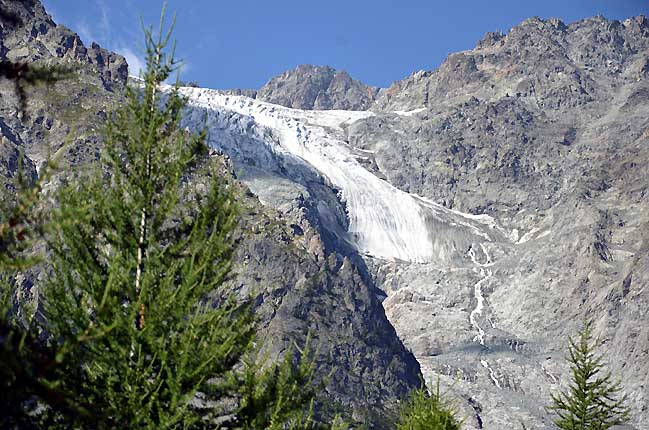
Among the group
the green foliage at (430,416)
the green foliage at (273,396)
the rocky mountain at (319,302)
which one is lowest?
the green foliage at (273,396)

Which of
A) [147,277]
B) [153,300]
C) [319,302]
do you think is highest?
[319,302]

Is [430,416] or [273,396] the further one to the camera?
[430,416]

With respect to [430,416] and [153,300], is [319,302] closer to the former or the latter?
[430,416]

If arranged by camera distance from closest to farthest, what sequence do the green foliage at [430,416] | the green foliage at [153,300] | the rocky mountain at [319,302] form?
1. the green foliage at [153,300]
2. the green foliage at [430,416]
3. the rocky mountain at [319,302]

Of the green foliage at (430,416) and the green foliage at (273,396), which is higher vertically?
the green foliage at (430,416)


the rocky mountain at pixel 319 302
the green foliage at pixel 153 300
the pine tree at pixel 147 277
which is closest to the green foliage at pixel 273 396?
the green foliage at pixel 153 300

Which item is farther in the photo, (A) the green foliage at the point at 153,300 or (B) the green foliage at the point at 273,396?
(B) the green foliage at the point at 273,396

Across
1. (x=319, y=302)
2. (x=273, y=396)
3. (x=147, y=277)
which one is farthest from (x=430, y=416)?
(x=319, y=302)

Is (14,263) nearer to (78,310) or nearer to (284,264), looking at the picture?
(78,310)

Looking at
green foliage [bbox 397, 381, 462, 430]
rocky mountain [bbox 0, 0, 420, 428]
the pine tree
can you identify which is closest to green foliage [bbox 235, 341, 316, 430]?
the pine tree

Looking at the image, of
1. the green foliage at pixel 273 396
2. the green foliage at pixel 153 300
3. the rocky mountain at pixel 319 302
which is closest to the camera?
the green foliage at pixel 153 300

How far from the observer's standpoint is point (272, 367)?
496 inches

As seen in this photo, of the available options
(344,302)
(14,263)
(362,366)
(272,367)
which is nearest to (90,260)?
(272,367)

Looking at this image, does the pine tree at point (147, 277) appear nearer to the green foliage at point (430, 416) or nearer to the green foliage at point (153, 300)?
the green foliage at point (153, 300)
